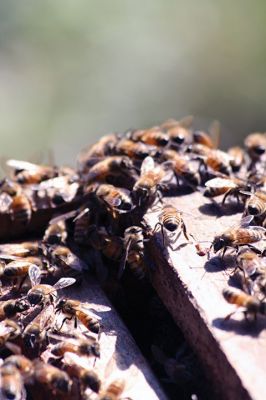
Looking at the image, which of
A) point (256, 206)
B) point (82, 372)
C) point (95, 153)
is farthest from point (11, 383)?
point (95, 153)

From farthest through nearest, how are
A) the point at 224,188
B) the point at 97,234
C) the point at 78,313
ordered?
the point at 224,188, the point at 97,234, the point at 78,313

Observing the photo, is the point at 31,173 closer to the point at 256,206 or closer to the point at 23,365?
the point at 256,206

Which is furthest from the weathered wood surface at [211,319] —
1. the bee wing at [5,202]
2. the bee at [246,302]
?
the bee wing at [5,202]

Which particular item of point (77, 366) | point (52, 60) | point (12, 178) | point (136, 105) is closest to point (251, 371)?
point (77, 366)

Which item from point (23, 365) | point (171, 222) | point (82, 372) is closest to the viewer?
point (82, 372)

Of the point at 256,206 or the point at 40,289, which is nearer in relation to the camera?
the point at 40,289

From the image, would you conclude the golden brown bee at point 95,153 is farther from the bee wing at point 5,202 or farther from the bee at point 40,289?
the bee at point 40,289

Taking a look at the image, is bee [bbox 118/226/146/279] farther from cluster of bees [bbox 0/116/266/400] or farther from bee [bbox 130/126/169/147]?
bee [bbox 130/126/169/147]

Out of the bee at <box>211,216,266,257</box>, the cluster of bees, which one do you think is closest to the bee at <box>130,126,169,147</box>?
the cluster of bees
